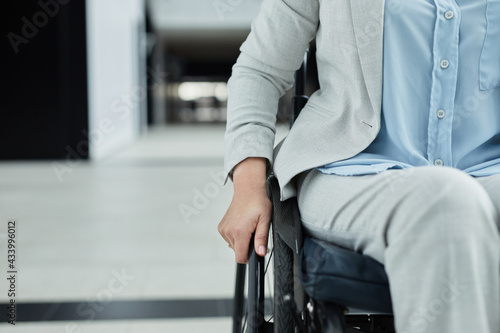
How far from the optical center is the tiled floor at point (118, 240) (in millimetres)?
2318

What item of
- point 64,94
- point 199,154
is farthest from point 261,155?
point 199,154

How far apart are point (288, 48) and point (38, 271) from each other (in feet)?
6.56

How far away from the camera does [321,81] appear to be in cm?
110

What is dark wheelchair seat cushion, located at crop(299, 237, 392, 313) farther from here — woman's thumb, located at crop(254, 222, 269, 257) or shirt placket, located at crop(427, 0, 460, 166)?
shirt placket, located at crop(427, 0, 460, 166)

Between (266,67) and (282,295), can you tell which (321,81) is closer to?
(266,67)

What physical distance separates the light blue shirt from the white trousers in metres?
0.20

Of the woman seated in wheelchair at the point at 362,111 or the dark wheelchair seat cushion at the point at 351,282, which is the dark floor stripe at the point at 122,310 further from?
the dark wheelchair seat cushion at the point at 351,282

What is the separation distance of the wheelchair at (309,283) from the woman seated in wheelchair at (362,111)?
2 cm

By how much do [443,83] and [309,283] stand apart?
Answer: 1.33 feet

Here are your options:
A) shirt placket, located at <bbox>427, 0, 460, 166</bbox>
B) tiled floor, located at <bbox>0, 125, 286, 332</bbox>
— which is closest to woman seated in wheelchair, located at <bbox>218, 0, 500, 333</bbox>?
shirt placket, located at <bbox>427, 0, 460, 166</bbox>

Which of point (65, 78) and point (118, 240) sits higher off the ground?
point (65, 78)

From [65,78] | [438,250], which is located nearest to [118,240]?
[438,250]

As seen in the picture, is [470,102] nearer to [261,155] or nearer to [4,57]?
[261,155]

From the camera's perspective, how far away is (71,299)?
2266mm
